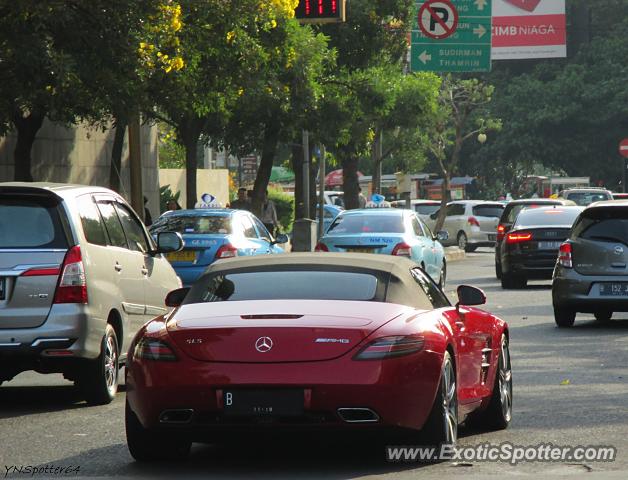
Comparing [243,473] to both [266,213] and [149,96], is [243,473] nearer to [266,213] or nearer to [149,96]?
[149,96]

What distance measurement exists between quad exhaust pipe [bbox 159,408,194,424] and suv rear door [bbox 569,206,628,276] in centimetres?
1116

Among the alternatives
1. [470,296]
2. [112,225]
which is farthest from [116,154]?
[470,296]

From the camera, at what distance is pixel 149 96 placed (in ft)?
76.8

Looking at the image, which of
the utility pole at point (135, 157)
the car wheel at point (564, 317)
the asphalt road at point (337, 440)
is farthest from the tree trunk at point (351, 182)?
the asphalt road at point (337, 440)

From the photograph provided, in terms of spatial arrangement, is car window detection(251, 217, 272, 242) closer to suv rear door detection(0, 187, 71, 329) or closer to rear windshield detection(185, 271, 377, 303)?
suv rear door detection(0, 187, 71, 329)

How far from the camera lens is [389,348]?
26.7 ft

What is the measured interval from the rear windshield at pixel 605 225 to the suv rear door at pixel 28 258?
887 cm

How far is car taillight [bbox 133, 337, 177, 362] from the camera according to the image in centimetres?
824

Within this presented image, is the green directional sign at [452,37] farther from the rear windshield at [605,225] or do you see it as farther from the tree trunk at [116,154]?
the rear windshield at [605,225]

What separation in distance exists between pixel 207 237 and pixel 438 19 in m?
22.2

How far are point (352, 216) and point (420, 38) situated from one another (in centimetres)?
1762

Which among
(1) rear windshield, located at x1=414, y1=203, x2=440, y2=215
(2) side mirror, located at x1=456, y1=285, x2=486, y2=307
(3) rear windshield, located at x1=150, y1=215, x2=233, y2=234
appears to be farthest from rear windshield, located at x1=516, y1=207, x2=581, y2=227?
(1) rear windshield, located at x1=414, y1=203, x2=440, y2=215

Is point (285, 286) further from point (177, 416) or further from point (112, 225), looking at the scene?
point (112, 225)

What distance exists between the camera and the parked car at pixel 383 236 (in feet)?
80.6
